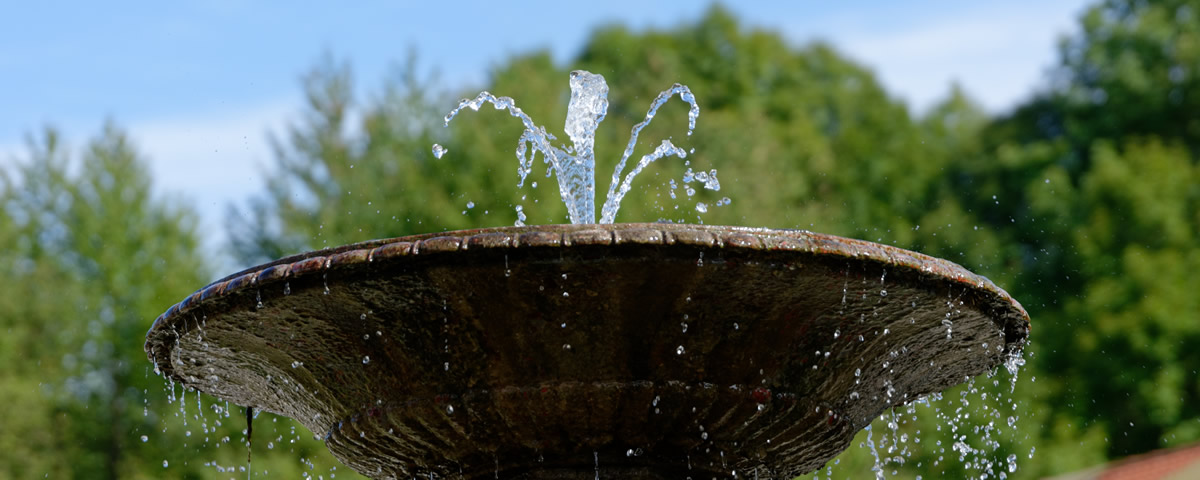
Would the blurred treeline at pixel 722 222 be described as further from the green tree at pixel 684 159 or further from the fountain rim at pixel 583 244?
the fountain rim at pixel 583 244

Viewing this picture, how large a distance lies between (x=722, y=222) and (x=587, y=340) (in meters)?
16.0

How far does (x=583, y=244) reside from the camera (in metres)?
4.30

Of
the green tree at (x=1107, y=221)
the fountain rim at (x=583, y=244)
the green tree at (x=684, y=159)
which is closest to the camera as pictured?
the fountain rim at (x=583, y=244)

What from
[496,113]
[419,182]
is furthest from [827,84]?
[419,182]

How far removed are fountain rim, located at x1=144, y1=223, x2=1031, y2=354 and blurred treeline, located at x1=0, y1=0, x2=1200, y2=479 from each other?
523 inches

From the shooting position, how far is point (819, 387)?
5.11m

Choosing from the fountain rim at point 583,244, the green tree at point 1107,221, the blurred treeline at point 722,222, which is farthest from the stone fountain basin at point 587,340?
the green tree at point 1107,221

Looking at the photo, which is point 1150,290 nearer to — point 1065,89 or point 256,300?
point 1065,89

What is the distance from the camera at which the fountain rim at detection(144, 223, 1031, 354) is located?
4.31 metres

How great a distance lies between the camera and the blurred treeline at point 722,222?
19.6m

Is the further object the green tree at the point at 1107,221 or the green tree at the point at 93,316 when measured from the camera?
the green tree at the point at 1107,221

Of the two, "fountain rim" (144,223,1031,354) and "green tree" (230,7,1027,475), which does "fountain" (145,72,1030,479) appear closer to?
"fountain rim" (144,223,1031,354)

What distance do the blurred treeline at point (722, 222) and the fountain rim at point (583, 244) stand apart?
13.3 m

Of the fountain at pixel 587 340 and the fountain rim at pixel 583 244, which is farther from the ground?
the fountain rim at pixel 583 244
